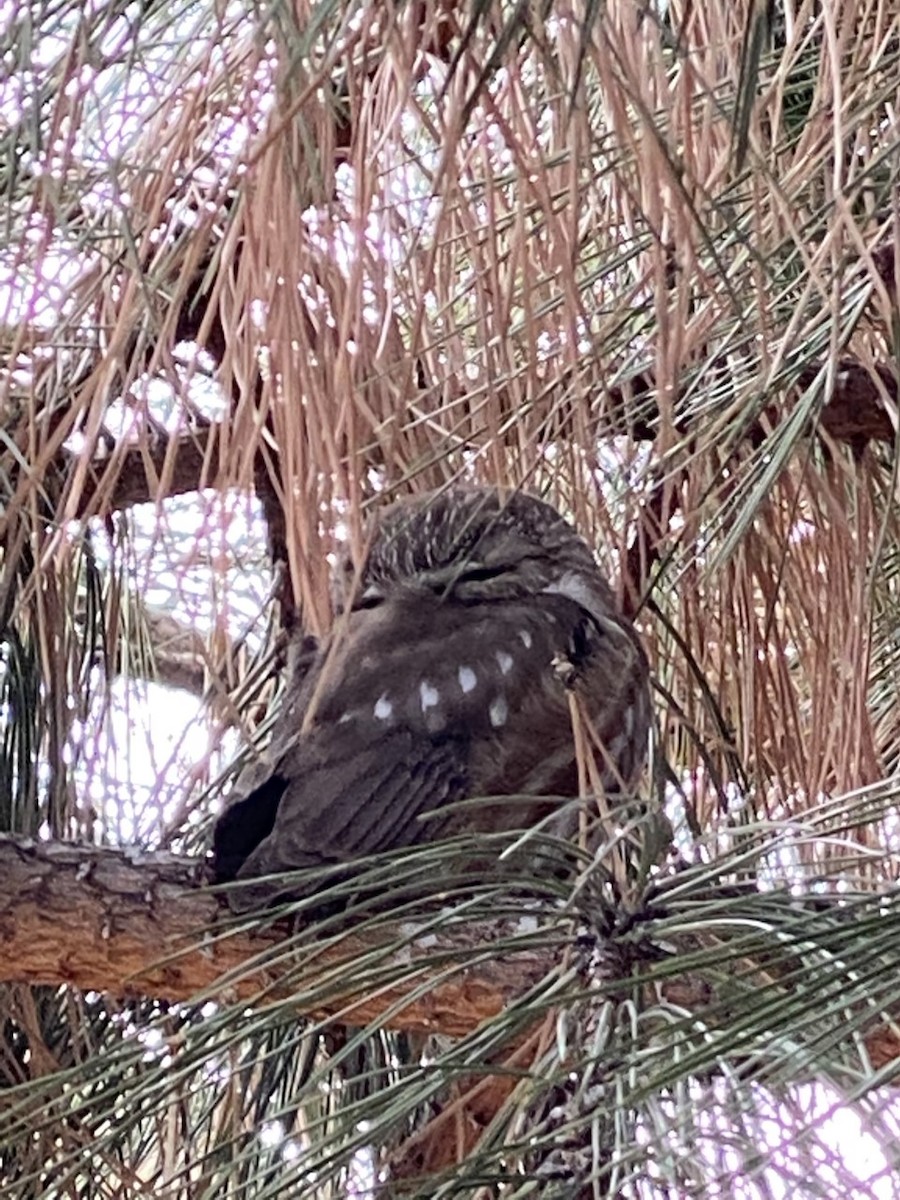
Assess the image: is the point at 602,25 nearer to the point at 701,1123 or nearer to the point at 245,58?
the point at 245,58

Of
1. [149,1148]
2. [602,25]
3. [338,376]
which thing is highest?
[602,25]

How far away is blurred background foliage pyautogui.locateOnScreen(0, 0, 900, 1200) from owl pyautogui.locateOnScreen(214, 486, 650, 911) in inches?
2.7

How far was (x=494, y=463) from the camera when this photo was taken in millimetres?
905

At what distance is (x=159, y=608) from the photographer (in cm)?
195

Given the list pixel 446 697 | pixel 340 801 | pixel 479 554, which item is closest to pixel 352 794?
pixel 340 801

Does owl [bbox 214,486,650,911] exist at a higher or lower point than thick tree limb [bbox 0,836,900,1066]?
higher

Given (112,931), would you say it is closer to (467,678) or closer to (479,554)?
(467,678)

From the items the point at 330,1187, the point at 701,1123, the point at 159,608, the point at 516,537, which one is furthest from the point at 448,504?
the point at 701,1123

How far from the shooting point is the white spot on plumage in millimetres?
1463

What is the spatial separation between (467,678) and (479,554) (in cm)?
21

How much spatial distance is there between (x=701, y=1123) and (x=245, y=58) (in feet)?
1.70

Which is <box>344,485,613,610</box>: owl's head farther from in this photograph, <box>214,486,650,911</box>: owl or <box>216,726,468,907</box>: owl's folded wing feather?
<box>216,726,468,907</box>: owl's folded wing feather

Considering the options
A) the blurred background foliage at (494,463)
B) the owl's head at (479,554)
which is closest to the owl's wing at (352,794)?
the blurred background foliage at (494,463)

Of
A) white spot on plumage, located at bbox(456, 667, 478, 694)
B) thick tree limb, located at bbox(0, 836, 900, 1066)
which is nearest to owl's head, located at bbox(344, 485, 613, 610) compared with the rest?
white spot on plumage, located at bbox(456, 667, 478, 694)
